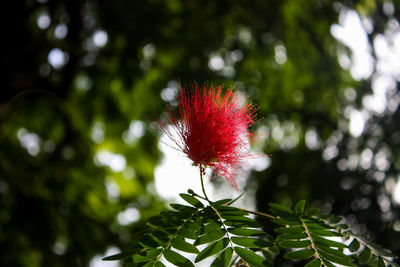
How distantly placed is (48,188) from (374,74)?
10.5 feet

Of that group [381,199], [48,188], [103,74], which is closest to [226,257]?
[48,188]

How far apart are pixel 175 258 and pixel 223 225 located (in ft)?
0.63

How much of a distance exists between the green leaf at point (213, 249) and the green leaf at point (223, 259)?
2 cm

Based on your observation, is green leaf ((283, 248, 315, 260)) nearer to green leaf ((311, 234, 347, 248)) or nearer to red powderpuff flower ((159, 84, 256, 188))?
green leaf ((311, 234, 347, 248))

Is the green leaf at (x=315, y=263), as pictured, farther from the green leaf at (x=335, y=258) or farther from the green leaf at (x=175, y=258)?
the green leaf at (x=175, y=258)

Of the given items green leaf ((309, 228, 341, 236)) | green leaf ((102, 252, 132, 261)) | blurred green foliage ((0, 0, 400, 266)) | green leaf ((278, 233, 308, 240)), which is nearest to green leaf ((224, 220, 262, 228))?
green leaf ((278, 233, 308, 240))

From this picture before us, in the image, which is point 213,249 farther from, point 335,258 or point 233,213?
point 335,258

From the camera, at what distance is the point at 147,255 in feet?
3.92

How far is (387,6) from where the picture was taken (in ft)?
12.2

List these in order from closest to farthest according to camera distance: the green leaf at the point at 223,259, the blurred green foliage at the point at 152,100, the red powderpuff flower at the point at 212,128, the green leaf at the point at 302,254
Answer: the green leaf at the point at 223,259, the green leaf at the point at 302,254, the red powderpuff flower at the point at 212,128, the blurred green foliage at the point at 152,100

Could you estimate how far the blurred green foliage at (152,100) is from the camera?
126 inches

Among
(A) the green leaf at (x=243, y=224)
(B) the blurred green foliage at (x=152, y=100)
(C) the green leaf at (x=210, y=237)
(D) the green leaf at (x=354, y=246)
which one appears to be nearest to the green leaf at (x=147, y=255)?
(C) the green leaf at (x=210, y=237)

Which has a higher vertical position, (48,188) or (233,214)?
(48,188)

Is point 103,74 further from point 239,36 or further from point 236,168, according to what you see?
point 236,168
